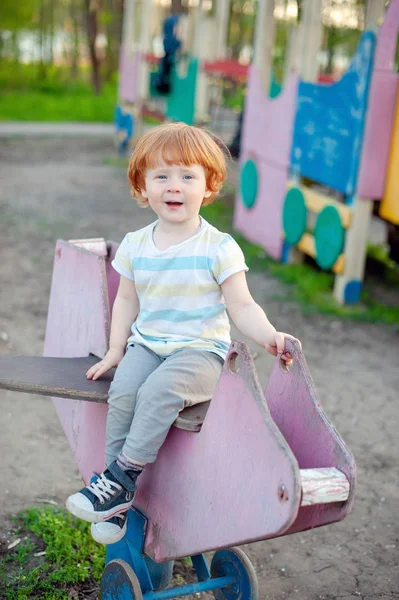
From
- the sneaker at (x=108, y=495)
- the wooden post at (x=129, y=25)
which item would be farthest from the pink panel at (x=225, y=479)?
the wooden post at (x=129, y=25)

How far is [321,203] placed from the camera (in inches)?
217

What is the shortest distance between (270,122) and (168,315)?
4566mm

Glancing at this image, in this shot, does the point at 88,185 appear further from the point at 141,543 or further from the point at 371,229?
the point at 141,543

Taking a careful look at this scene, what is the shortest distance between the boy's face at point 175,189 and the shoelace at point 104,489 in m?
0.67

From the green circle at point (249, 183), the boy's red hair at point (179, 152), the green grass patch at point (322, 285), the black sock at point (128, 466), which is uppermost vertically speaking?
the boy's red hair at point (179, 152)

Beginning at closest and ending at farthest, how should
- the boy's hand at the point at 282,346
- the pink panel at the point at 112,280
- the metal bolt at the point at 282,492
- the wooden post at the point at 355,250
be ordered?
the metal bolt at the point at 282,492 < the boy's hand at the point at 282,346 < the pink panel at the point at 112,280 < the wooden post at the point at 355,250

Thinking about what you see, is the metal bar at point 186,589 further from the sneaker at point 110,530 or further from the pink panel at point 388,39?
the pink panel at point 388,39

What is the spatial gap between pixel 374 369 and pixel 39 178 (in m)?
5.57

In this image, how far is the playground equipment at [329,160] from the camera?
4859 millimetres

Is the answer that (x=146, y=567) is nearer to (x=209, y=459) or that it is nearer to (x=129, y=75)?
(x=209, y=459)

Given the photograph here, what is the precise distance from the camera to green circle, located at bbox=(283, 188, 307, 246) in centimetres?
578

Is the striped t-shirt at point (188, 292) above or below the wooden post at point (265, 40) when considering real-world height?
below

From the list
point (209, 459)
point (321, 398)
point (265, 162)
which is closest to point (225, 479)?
point (209, 459)

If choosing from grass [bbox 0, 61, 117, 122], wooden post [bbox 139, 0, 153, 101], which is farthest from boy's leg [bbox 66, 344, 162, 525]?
grass [bbox 0, 61, 117, 122]
